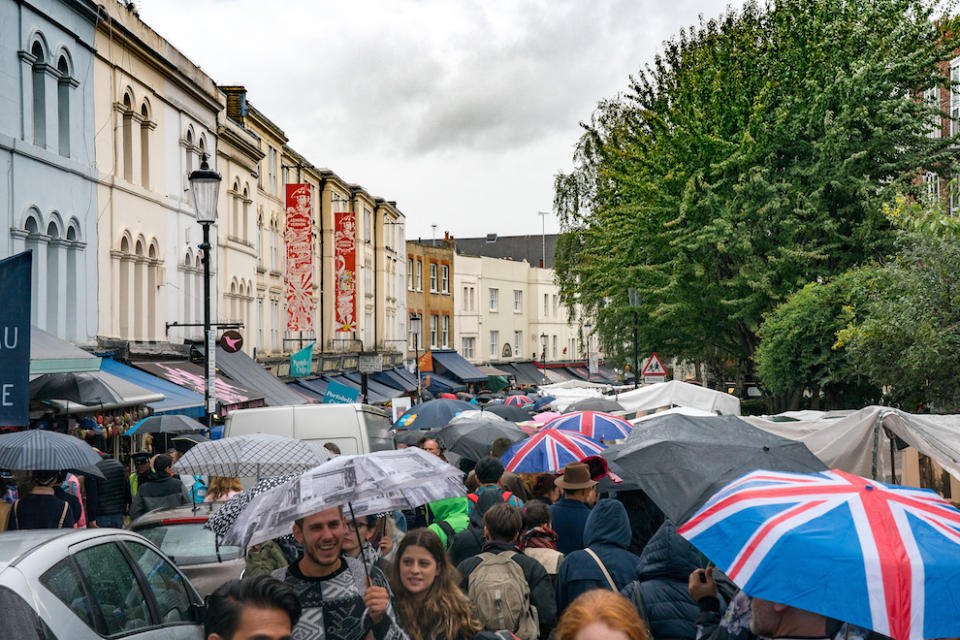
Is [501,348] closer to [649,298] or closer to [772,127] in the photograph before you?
[649,298]

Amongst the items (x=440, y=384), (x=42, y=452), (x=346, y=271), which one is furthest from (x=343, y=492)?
(x=440, y=384)

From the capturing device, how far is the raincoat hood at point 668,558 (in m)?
6.10

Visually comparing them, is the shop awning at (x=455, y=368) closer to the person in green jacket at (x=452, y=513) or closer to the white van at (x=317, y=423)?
the white van at (x=317, y=423)

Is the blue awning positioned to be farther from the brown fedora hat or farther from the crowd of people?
the crowd of people

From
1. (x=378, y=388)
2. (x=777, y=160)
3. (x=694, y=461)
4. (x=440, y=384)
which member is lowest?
(x=440, y=384)

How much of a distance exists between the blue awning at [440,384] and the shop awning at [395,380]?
312 centimetres

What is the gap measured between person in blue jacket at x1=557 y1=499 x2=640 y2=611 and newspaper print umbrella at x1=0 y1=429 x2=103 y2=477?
6205 millimetres

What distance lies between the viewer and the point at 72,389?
→ 57.2ft

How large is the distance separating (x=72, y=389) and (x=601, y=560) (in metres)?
12.7

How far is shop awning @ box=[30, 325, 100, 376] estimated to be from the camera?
13.5 meters

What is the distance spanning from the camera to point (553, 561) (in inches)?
295

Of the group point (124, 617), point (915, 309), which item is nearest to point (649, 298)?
point (915, 309)

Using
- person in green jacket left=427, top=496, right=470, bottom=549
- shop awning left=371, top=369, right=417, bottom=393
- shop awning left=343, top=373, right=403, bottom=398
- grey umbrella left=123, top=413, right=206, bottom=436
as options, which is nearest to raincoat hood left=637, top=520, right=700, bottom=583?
person in green jacket left=427, top=496, right=470, bottom=549

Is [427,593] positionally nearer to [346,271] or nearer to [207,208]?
[207,208]
